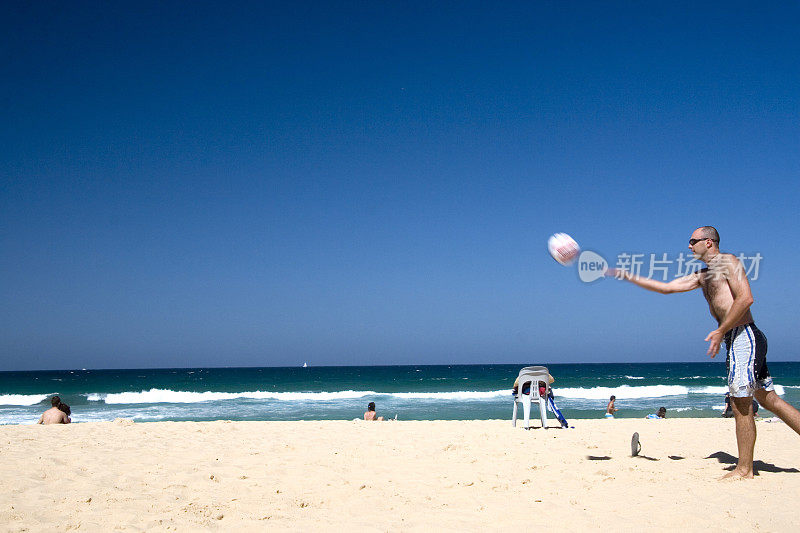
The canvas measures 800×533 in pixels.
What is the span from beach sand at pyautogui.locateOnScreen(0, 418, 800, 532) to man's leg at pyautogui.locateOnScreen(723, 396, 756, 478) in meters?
0.14

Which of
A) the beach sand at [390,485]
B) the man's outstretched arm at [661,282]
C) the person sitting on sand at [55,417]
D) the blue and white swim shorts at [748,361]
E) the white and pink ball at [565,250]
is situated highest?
the white and pink ball at [565,250]

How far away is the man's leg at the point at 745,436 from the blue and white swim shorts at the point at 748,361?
0.09 metres

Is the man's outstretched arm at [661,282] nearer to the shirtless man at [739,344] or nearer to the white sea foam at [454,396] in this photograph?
the shirtless man at [739,344]

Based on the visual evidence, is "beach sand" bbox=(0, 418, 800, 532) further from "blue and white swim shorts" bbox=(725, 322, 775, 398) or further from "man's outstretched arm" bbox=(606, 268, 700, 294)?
"man's outstretched arm" bbox=(606, 268, 700, 294)

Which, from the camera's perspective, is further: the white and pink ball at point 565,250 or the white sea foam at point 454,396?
the white sea foam at point 454,396

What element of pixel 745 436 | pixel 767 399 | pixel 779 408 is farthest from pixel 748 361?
pixel 745 436

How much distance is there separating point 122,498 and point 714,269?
196 inches

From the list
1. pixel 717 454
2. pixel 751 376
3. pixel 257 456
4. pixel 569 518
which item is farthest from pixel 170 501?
pixel 717 454

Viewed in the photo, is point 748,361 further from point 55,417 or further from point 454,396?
point 454,396

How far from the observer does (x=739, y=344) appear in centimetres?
463

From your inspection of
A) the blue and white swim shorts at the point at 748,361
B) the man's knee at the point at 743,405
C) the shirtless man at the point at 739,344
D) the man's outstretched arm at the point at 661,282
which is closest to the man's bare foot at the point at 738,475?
the shirtless man at the point at 739,344

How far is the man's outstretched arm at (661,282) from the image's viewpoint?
4297mm

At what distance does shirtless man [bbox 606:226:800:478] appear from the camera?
4.54 metres

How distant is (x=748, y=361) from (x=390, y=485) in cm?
310
